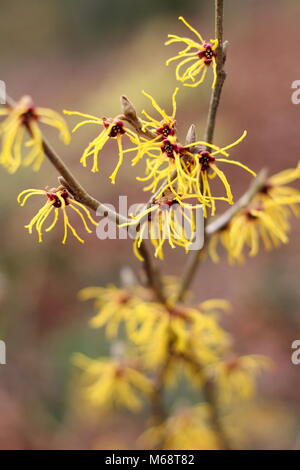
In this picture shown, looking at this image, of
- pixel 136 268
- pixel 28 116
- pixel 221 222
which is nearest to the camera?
pixel 28 116

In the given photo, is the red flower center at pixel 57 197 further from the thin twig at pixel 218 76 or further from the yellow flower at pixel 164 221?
the thin twig at pixel 218 76

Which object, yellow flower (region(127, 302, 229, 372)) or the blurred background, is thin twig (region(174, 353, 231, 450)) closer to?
yellow flower (region(127, 302, 229, 372))

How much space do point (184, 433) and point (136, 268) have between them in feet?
5.50

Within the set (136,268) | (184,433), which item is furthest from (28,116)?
(136,268)

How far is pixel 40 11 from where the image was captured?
9.80m

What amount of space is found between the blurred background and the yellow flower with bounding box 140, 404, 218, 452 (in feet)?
1.54

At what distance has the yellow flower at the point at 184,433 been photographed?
1303 mm

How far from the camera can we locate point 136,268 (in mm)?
2961

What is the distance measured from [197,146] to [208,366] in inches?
24.6

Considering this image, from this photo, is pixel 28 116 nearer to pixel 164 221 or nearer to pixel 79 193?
pixel 79 193

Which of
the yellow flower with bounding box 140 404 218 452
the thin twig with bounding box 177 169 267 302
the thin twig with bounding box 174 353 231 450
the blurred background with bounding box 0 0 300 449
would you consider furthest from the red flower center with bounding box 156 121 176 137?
the blurred background with bounding box 0 0 300 449

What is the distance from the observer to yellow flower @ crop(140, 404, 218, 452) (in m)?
1.30

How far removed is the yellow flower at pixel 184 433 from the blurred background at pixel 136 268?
18.5 inches

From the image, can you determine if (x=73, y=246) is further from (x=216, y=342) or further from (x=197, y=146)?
(x=197, y=146)
